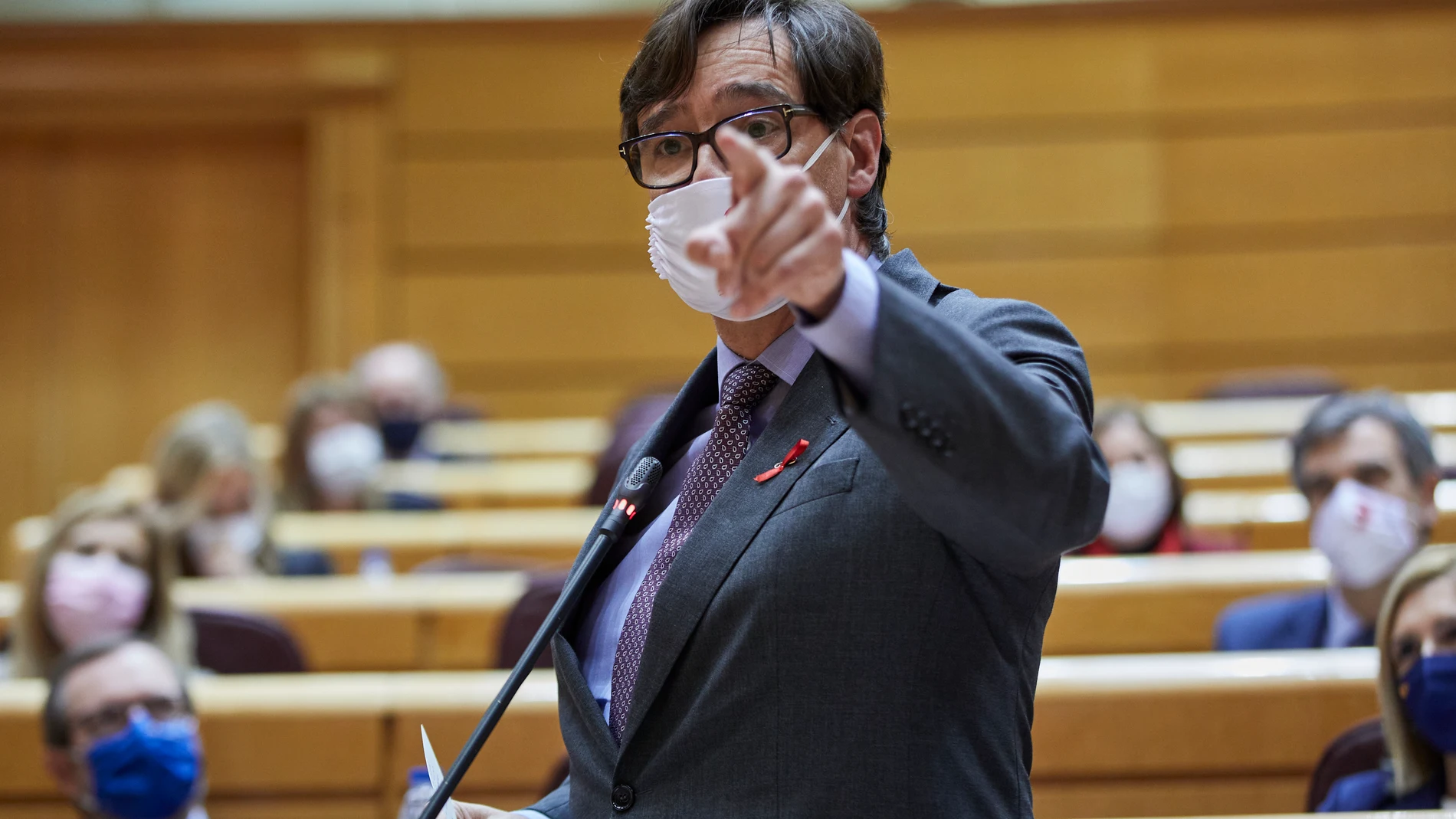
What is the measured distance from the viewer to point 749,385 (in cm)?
111

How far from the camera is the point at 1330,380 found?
18.5ft

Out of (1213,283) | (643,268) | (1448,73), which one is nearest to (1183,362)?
(1213,283)

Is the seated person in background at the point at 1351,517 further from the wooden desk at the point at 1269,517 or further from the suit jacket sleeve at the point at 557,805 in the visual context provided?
the suit jacket sleeve at the point at 557,805

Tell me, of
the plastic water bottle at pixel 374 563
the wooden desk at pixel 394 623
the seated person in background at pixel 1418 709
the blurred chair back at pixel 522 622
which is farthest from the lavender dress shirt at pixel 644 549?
the plastic water bottle at pixel 374 563

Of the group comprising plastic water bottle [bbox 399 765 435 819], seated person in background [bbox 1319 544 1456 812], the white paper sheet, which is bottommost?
seated person in background [bbox 1319 544 1456 812]

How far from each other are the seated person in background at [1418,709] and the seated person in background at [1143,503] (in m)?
1.38

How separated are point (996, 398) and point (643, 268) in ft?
18.3

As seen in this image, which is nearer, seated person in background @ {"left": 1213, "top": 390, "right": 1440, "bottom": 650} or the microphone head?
the microphone head

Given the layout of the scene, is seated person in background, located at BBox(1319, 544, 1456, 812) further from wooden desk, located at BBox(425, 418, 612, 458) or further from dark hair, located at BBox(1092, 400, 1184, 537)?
wooden desk, located at BBox(425, 418, 612, 458)

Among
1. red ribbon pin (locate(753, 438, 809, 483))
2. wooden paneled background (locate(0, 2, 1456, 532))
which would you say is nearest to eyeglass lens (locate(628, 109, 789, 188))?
red ribbon pin (locate(753, 438, 809, 483))

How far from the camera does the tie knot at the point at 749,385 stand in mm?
1102

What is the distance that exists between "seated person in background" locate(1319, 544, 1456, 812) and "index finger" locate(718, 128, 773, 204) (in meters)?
1.55

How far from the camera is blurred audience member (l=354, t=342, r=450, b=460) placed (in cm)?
488

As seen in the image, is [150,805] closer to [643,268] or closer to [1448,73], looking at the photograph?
[643,268]
